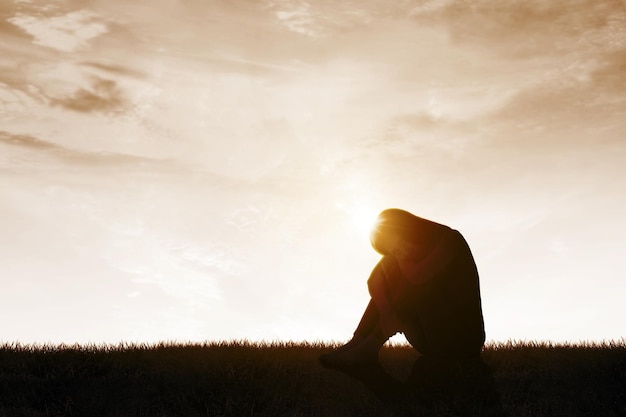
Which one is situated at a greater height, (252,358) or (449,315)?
(449,315)

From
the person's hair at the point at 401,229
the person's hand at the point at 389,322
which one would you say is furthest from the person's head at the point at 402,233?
the person's hand at the point at 389,322

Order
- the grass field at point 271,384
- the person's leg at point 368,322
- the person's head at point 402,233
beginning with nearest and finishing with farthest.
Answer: the person's head at point 402,233 → the person's leg at point 368,322 → the grass field at point 271,384

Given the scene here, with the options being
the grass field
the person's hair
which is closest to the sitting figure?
the person's hair

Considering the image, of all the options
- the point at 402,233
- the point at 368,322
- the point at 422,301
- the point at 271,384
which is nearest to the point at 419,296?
the point at 422,301

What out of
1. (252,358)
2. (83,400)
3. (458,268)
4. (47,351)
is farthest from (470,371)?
(47,351)

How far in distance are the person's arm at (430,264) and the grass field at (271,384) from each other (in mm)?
1258

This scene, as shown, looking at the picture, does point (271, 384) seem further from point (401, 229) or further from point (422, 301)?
point (401, 229)

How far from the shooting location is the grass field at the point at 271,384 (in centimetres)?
686

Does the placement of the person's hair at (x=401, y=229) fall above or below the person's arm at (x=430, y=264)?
above

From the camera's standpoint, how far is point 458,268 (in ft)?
22.4

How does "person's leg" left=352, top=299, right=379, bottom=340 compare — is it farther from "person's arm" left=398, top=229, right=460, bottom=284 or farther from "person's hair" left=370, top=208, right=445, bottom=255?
"person's hair" left=370, top=208, right=445, bottom=255

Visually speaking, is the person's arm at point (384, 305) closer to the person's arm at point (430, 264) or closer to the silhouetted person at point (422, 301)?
the silhouetted person at point (422, 301)

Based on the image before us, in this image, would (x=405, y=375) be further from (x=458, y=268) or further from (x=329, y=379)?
(x=458, y=268)

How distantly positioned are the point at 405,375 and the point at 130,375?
3.57 meters
